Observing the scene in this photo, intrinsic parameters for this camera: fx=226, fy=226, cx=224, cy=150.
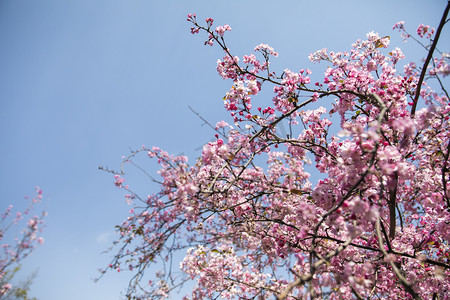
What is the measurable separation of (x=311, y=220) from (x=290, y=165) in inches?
145

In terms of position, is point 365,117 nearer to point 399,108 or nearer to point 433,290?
point 399,108

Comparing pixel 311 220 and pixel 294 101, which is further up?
pixel 294 101

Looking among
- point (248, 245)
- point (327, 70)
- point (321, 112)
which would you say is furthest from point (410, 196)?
point (248, 245)

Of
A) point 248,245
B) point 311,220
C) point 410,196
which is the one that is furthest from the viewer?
point 248,245

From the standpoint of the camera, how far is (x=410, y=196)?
4527 mm

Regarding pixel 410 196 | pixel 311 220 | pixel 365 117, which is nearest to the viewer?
pixel 311 220

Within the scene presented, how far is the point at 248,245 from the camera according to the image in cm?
657

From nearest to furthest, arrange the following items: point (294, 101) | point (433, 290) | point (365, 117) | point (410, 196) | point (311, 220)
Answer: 1. point (311, 220)
2. point (433, 290)
3. point (294, 101)
4. point (365, 117)
5. point (410, 196)

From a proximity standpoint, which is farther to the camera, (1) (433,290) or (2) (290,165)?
(2) (290,165)

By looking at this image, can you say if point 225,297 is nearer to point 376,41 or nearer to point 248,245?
point 248,245

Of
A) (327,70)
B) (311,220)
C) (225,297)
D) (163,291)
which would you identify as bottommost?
(163,291)

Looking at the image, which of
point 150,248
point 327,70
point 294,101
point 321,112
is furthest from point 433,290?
point 150,248

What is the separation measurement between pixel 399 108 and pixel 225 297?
5289 millimetres

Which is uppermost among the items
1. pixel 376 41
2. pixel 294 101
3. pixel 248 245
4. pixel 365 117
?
pixel 376 41
